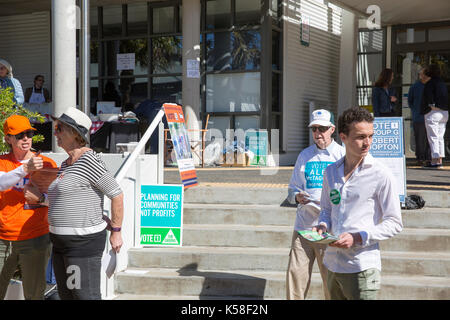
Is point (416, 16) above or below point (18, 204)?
above

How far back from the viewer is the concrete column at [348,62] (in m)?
15.8

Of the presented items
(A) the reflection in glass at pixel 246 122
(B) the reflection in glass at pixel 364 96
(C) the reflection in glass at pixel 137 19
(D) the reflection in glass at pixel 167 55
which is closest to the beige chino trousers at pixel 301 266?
(A) the reflection in glass at pixel 246 122

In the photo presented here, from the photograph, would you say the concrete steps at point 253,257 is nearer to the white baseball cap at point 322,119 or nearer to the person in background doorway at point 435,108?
the white baseball cap at point 322,119

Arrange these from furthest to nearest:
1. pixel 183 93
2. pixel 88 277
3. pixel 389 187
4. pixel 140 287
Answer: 1. pixel 183 93
2. pixel 140 287
3. pixel 88 277
4. pixel 389 187

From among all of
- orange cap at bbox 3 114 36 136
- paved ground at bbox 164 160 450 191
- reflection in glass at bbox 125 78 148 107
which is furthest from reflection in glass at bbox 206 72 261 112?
orange cap at bbox 3 114 36 136

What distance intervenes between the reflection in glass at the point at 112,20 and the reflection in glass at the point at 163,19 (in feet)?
3.35

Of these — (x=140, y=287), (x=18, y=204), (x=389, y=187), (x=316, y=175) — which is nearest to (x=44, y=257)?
(x=18, y=204)

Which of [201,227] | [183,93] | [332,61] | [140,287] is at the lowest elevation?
[140,287]

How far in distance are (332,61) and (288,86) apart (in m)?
2.83

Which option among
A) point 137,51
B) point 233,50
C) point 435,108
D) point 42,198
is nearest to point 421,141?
point 435,108

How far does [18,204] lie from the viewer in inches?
173

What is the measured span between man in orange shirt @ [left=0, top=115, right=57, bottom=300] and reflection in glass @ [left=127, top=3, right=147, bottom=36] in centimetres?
1035

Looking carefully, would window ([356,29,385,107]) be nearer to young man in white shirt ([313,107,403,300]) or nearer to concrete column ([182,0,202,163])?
concrete column ([182,0,202,163])

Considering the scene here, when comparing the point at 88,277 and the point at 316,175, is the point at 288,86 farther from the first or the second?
the point at 88,277
